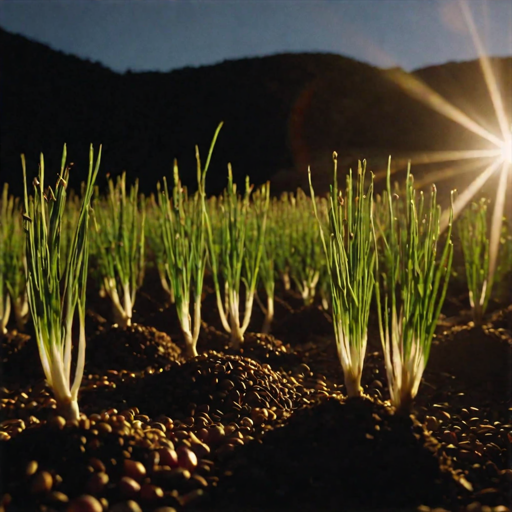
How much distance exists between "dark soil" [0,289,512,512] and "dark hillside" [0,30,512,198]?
17.7 metres

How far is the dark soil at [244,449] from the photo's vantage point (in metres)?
1.45

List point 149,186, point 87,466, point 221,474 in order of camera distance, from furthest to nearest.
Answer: point 149,186 → point 221,474 → point 87,466

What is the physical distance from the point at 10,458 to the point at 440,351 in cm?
265

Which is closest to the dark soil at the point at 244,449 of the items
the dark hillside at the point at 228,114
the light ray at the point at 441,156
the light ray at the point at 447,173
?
the light ray at the point at 447,173

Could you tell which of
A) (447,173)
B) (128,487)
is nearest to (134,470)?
(128,487)

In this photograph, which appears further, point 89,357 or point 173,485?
point 89,357

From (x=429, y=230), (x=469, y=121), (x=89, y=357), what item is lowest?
(x=89, y=357)

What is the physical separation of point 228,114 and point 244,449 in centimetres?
2560

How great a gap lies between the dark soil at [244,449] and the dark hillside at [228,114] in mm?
17657

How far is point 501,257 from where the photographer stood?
4.96m

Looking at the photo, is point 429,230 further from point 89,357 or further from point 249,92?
point 249,92

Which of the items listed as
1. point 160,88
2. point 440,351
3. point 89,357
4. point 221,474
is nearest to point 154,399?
point 221,474

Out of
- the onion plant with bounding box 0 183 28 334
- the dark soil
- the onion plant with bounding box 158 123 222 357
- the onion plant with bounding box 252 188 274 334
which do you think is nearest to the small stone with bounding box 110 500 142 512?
the dark soil

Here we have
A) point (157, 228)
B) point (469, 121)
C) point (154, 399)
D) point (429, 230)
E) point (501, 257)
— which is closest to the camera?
point (429, 230)
